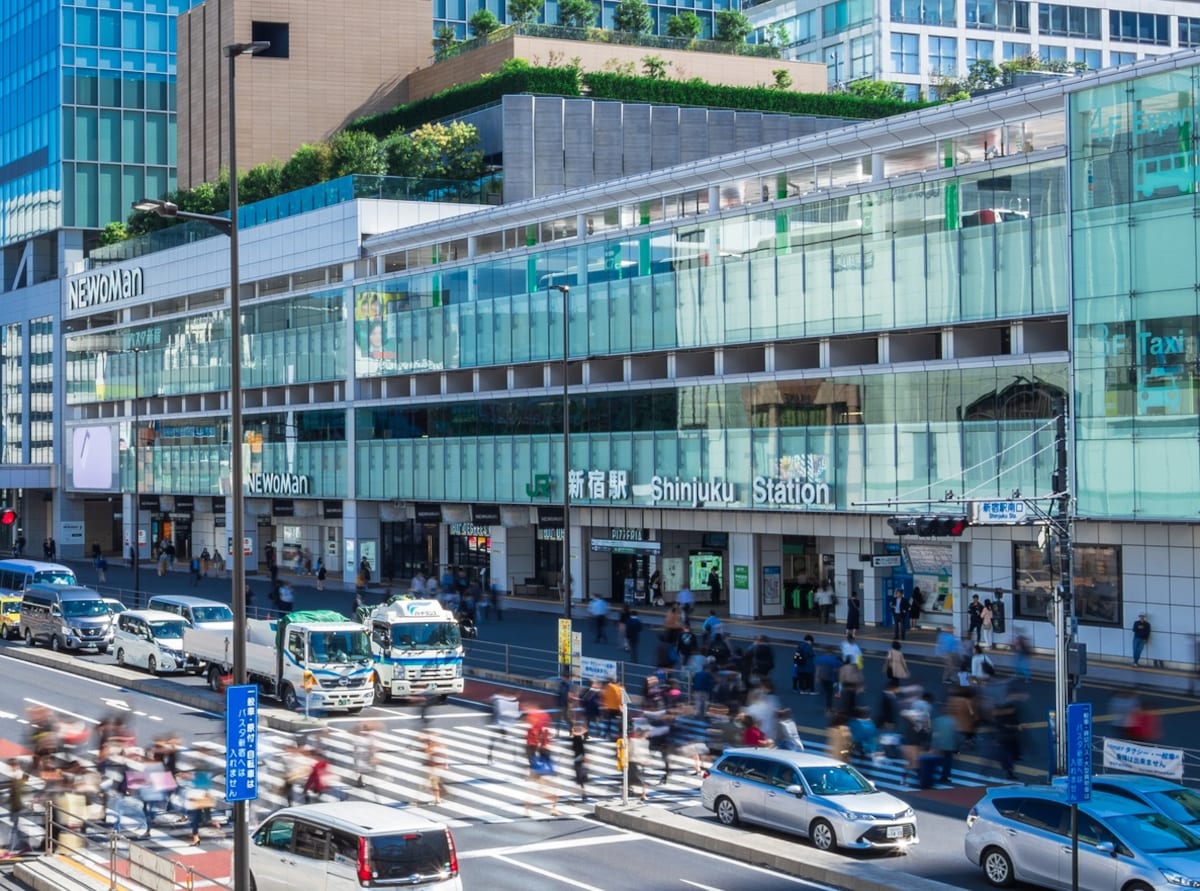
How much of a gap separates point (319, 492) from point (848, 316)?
36.4 meters

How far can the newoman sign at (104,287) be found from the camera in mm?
96125

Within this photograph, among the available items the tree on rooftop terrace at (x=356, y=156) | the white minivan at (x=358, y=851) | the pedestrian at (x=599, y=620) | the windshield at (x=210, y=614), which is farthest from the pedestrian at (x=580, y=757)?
the tree on rooftop terrace at (x=356, y=156)

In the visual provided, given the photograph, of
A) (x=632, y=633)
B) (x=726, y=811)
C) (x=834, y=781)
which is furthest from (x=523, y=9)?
(x=834, y=781)

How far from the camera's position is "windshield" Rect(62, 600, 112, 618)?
171ft

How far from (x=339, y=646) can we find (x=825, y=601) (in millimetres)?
18347

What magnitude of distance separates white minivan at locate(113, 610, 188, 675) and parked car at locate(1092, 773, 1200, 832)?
29.8m

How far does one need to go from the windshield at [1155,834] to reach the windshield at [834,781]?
4.63 metres

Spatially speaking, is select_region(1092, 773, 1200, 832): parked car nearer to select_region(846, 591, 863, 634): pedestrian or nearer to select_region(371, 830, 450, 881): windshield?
select_region(371, 830, 450, 881): windshield

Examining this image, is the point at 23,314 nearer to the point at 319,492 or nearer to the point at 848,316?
the point at 319,492

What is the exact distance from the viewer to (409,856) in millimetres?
18953

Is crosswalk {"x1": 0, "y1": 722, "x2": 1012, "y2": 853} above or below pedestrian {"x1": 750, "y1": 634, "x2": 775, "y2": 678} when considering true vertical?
below

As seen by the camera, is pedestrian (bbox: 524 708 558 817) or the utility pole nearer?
the utility pole

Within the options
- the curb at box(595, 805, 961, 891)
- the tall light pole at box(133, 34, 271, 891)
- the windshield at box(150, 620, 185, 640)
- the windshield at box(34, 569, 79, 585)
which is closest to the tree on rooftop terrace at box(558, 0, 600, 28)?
the windshield at box(34, 569, 79, 585)

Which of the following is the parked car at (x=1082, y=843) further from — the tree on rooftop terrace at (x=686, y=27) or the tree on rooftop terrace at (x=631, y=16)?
the tree on rooftop terrace at (x=631, y=16)
